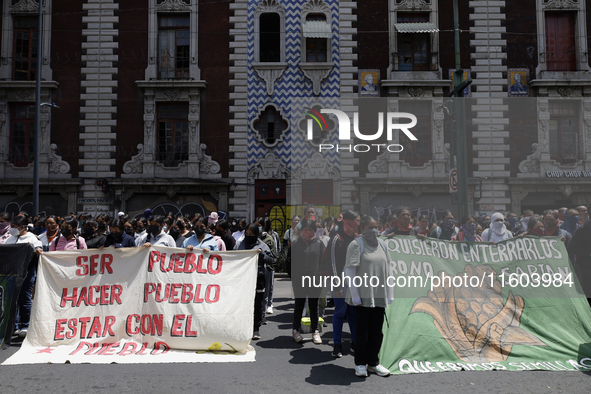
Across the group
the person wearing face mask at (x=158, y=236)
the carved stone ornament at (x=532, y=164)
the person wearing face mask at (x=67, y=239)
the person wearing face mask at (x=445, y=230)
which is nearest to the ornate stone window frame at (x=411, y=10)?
the carved stone ornament at (x=532, y=164)

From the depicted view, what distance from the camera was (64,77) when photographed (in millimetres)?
20531

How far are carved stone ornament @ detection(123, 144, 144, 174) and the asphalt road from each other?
47.6 feet

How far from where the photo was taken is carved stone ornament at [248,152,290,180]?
66.5 ft

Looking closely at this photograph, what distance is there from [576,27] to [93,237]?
22006 mm

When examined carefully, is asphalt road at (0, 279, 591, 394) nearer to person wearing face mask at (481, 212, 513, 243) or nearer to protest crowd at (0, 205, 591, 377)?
protest crowd at (0, 205, 591, 377)

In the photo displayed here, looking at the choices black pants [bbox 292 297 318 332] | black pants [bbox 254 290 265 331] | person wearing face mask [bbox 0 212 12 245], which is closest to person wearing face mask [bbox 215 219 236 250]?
black pants [bbox 254 290 265 331]

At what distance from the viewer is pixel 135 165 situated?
20.3 m

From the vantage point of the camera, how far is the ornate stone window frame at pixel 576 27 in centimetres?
2036

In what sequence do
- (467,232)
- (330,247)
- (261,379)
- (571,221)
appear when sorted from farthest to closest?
(571,221), (467,232), (330,247), (261,379)

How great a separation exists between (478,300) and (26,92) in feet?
69.0

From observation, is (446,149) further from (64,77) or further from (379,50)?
(64,77)

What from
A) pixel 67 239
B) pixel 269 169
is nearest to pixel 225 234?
pixel 67 239

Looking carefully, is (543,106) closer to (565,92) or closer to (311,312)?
(565,92)

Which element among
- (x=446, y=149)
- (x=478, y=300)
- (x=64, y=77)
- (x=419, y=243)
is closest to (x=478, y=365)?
(x=478, y=300)
